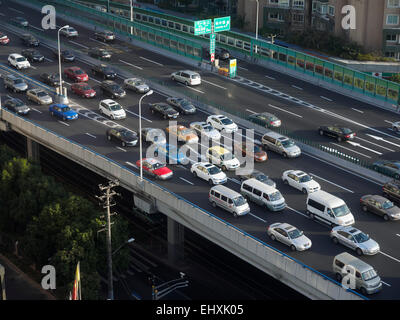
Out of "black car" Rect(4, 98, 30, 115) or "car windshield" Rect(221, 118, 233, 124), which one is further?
"black car" Rect(4, 98, 30, 115)

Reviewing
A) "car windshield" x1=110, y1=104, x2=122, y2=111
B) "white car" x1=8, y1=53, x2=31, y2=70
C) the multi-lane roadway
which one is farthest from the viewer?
"white car" x1=8, y1=53, x2=31, y2=70

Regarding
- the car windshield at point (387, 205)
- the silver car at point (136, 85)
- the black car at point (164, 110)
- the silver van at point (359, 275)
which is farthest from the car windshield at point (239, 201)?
the silver car at point (136, 85)

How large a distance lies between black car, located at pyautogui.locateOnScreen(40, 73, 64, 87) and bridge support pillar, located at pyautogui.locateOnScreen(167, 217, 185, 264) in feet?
104

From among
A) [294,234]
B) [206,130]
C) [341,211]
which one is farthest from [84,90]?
[294,234]

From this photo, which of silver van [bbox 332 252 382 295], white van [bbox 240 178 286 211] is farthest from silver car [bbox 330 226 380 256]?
white van [bbox 240 178 286 211]

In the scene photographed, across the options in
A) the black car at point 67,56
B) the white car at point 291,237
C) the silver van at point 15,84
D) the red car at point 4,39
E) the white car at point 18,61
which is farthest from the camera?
the red car at point 4,39

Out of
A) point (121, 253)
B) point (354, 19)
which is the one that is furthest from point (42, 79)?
point (354, 19)

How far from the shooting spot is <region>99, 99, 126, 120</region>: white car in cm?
7856

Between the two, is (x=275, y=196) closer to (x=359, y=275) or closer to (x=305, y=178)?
(x=305, y=178)

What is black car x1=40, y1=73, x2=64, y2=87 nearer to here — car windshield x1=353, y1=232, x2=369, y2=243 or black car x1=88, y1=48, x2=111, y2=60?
black car x1=88, y1=48, x2=111, y2=60

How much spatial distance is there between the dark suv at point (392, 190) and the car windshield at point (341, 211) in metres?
6.59

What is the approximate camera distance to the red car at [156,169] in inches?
2499

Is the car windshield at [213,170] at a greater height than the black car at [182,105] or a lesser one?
lesser

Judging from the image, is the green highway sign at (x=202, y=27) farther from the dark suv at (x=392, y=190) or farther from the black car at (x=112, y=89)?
the dark suv at (x=392, y=190)
